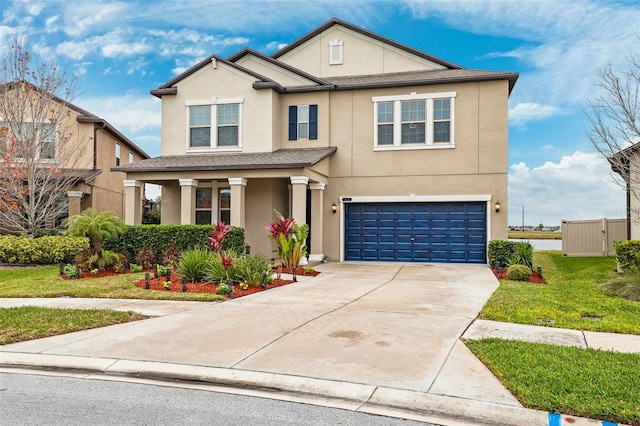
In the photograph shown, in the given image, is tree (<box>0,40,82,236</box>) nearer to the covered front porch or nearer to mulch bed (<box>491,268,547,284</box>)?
the covered front porch

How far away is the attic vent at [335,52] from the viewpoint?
21.8 metres

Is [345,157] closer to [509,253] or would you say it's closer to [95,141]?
[509,253]

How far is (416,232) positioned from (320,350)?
12937mm

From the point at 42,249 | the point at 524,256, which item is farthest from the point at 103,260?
the point at 524,256

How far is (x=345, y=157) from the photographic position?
1941 cm

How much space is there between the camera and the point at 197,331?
752 cm

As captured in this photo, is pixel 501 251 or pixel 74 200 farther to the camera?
pixel 74 200

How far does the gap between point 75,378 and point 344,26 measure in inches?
775

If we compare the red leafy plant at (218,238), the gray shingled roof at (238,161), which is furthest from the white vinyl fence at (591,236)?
the red leafy plant at (218,238)

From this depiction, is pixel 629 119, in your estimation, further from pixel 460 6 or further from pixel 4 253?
pixel 4 253

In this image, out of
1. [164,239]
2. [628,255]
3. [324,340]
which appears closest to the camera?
[324,340]

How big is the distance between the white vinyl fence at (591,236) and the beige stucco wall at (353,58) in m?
9.94

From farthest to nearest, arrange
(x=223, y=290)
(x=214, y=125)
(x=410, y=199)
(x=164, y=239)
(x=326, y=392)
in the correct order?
(x=214, y=125), (x=410, y=199), (x=164, y=239), (x=223, y=290), (x=326, y=392)

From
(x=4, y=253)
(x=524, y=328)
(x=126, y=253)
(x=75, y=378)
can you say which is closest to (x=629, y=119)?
(x=524, y=328)
